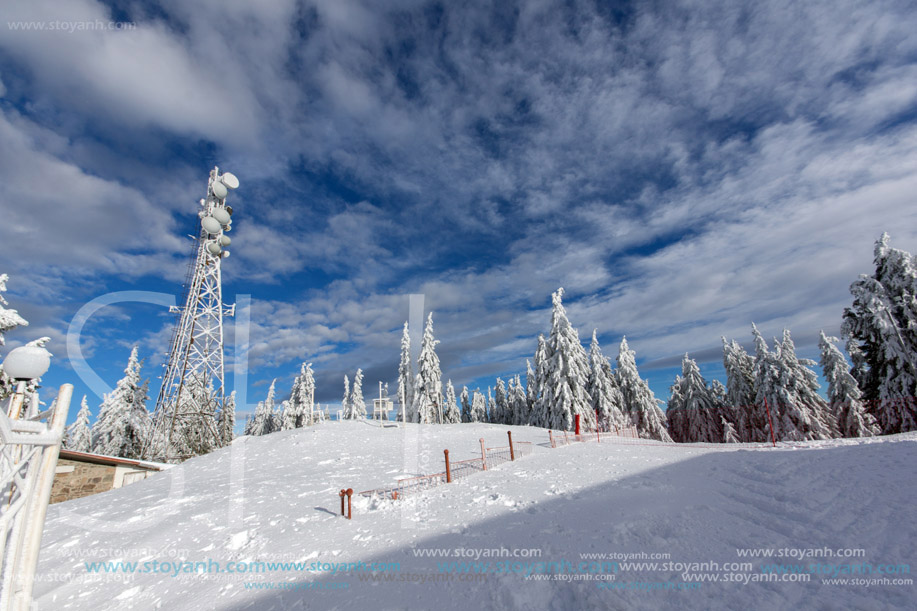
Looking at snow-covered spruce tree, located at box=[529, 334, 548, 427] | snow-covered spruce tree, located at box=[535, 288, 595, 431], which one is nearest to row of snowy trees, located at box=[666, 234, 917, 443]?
snow-covered spruce tree, located at box=[535, 288, 595, 431]

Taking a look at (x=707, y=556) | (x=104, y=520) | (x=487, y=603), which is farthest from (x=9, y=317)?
(x=707, y=556)

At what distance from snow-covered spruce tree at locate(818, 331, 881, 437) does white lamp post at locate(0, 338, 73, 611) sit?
39.6m

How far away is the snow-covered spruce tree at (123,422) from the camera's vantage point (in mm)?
33469

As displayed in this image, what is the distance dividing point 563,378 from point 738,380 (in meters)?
21.3

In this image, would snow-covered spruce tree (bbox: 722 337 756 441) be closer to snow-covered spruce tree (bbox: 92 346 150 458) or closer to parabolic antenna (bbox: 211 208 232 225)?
parabolic antenna (bbox: 211 208 232 225)

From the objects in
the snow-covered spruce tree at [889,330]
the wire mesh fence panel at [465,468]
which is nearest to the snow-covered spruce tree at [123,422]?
the wire mesh fence panel at [465,468]

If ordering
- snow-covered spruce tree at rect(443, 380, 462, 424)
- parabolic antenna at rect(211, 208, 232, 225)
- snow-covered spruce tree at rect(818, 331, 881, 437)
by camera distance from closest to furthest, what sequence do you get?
1. parabolic antenna at rect(211, 208, 232, 225)
2. snow-covered spruce tree at rect(818, 331, 881, 437)
3. snow-covered spruce tree at rect(443, 380, 462, 424)

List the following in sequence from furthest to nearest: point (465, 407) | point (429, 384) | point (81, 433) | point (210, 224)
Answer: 1. point (465, 407)
2. point (429, 384)
3. point (81, 433)
4. point (210, 224)

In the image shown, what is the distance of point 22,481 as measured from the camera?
13.4ft

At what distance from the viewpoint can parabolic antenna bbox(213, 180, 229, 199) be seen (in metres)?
24.8

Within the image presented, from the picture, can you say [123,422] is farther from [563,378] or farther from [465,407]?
[465,407]

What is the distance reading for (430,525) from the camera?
28.3ft

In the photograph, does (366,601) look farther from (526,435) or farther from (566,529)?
(526,435)

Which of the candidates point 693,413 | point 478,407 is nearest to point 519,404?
point 478,407
